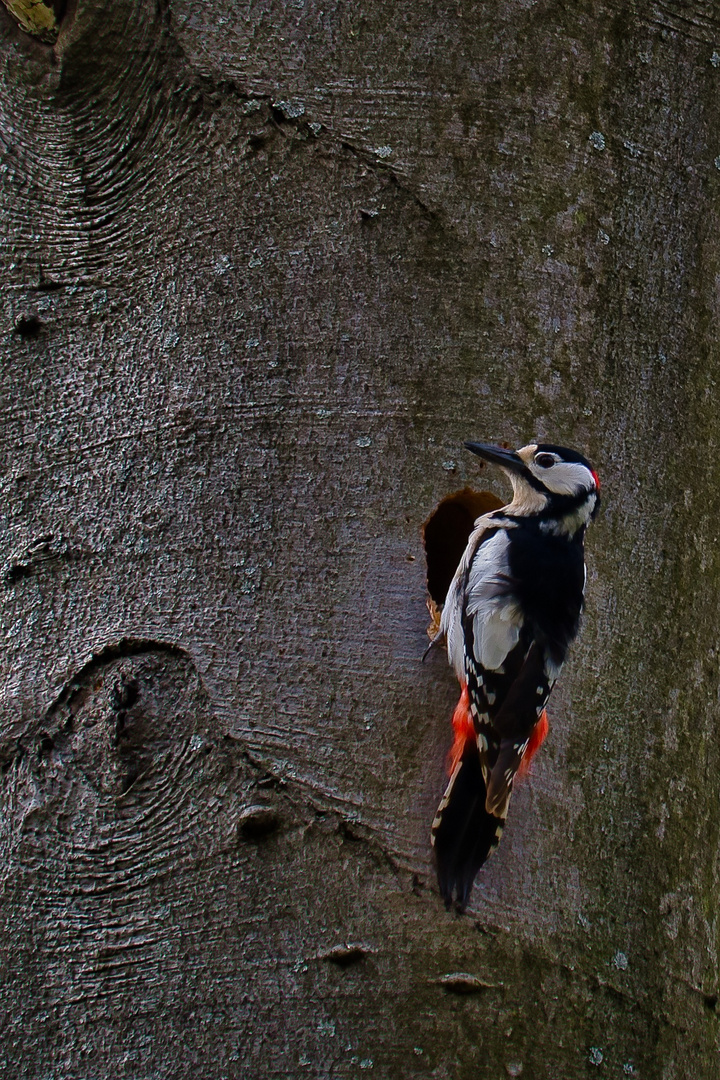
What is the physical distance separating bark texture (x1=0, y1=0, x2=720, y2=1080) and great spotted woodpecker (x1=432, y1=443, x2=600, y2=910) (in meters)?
0.06

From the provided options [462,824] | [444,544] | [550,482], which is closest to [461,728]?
[462,824]

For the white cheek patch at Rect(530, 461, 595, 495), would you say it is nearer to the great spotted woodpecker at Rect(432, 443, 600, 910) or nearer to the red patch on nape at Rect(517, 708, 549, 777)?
the great spotted woodpecker at Rect(432, 443, 600, 910)

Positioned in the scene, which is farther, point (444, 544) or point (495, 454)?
point (444, 544)

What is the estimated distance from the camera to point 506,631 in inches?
99.3

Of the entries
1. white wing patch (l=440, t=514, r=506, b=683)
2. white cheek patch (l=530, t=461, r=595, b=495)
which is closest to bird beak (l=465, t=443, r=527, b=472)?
white cheek patch (l=530, t=461, r=595, b=495)

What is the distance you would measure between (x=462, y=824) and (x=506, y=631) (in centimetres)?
72

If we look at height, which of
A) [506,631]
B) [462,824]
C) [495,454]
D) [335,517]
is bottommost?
[462,824]

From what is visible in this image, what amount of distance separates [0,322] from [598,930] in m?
1.67

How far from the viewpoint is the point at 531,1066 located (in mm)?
1744

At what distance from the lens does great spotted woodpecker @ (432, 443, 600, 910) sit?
74.9 inches

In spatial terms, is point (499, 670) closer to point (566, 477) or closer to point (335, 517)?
point (566, 477)

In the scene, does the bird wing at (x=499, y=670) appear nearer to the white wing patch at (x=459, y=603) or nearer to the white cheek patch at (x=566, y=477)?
the white wing patch at (x=459, y=603)

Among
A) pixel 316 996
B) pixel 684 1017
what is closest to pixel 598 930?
pixel 684 1017

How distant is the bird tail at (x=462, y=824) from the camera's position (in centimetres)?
181
